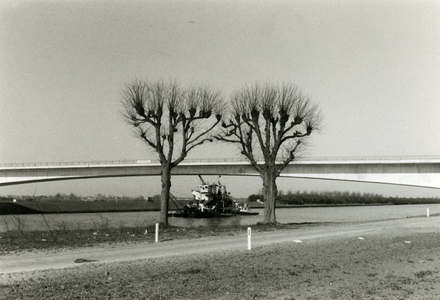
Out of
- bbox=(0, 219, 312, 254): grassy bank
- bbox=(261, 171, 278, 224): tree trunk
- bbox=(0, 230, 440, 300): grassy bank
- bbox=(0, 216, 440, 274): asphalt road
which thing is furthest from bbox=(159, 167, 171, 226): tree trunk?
bbox=(0, 230, 440, 300): grassy bank

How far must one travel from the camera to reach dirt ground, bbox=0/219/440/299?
9742 millimetres

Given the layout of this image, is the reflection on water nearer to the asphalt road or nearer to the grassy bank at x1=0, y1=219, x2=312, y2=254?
the grassy bank at x1=0, y1=219, x2=312, y2=254

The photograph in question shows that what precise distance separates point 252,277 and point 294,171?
44.7 meters

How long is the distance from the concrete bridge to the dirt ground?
117 feet

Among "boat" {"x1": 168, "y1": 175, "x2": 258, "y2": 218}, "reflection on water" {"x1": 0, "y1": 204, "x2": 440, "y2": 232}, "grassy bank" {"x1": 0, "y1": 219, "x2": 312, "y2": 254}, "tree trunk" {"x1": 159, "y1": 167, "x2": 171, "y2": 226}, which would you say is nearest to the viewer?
"grassy bank" {"x1": 0, "y1": 219, "x2": 312, "y2": 254}

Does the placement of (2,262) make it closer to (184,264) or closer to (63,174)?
(184,264)

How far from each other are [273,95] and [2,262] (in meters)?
21.1

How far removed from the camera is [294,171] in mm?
55688

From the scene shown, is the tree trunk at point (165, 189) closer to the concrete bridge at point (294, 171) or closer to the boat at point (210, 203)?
the concrete bridge at point (294, 171)

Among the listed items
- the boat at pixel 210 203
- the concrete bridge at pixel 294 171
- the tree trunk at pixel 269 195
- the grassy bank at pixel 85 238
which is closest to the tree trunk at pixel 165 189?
the grassy bank at pixel 85 238

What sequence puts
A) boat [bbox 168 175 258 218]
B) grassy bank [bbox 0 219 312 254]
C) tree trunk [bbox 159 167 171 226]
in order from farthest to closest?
1. boat [bbox 168 175 258 218]
2. tree trunk [bbox 159 167 171 226]
3. grassy bank [bbox 0 219 312 254]

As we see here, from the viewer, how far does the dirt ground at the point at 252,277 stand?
384 inches

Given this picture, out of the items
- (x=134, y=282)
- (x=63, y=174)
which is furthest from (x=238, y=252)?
(x=63, y=174)

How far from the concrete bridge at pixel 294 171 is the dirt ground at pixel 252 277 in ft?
117
